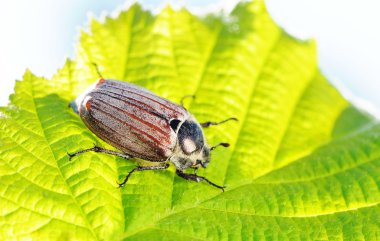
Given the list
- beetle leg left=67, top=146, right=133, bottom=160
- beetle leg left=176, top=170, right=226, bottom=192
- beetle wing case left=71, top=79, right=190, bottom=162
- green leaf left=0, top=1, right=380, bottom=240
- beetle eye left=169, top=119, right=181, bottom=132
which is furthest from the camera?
beetle eye left=169, top=119, right=181, bottom=132

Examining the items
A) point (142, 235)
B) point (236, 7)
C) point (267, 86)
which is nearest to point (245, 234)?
point (142, 235)

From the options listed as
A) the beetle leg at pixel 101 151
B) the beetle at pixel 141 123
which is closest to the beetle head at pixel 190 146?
the beetle at pixel 141 123

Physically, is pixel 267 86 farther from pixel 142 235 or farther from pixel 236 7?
pixel 142 235

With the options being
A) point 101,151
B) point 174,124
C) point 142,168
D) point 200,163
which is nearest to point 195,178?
point 200,163

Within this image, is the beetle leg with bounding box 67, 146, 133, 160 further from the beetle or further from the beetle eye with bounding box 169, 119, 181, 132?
the beetle eye with bounding box 169, 119, 181, 132

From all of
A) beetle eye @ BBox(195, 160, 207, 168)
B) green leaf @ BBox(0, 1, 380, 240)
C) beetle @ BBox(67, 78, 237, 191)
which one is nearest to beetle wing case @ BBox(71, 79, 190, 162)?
A: beetle @ BBox(67, 78, 237, 191)

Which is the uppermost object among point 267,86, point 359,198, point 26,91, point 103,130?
point 26,91
